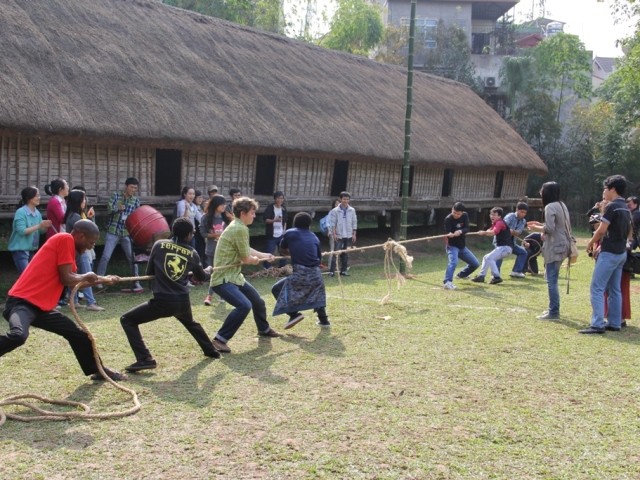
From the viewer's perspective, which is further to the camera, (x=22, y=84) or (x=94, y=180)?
(x=94, y=180)

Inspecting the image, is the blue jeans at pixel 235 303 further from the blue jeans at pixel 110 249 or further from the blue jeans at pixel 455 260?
the blue jeans at pixel 455 260

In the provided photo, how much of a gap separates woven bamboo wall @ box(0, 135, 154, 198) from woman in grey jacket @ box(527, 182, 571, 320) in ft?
25.1

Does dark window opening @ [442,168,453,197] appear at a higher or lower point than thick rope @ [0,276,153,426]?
higher

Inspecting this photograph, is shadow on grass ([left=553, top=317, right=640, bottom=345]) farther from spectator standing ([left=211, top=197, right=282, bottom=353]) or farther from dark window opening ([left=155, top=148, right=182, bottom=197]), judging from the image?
dark window opening ([left=155, top=148, right=182, bottom=197])

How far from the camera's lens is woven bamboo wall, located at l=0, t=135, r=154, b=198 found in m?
11.3

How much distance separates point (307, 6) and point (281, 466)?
44129 mm

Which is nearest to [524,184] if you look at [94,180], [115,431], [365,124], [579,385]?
[365,124]

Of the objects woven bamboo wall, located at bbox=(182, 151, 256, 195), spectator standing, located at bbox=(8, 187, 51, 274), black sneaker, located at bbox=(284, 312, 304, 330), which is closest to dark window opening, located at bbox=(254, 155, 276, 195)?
woven bamboo wall, located at bbox=(182, 151, 256, 195)

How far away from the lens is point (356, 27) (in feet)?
123

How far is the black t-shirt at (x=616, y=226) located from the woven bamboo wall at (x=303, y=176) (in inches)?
357

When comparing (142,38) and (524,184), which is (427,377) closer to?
(142,38)

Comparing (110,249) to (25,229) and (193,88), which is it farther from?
(193,88)

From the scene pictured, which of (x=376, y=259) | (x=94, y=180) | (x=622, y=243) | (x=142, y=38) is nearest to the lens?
(x=622, y=243)

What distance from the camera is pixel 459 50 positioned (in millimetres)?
36469
